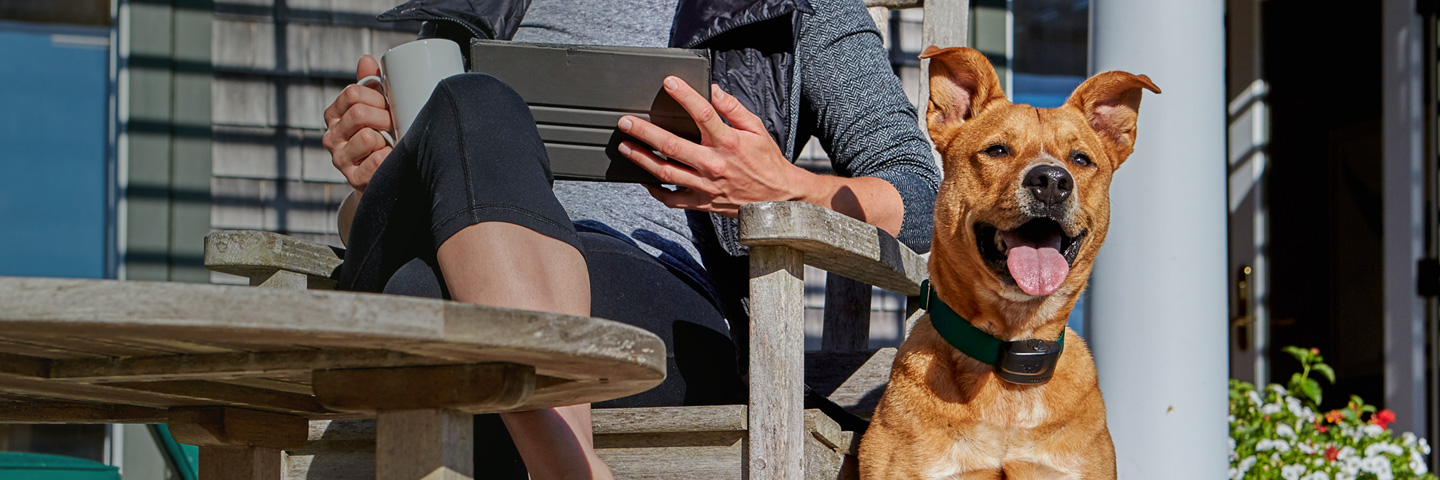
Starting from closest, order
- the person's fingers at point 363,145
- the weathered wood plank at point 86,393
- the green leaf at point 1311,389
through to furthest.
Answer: the weathered wood plank at point 86,393 → the person's fingers at point 363,145 → the green leaf at point 1311,389

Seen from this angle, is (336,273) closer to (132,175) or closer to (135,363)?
(135,363)

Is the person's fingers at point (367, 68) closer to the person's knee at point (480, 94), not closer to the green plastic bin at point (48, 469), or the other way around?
the person's knee at point (480, 94)

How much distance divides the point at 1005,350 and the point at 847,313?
0.88 metres

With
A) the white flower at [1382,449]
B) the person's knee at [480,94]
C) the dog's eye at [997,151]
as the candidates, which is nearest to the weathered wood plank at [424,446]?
the person's knee at [480,94]

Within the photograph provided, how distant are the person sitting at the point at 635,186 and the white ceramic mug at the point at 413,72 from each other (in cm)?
15

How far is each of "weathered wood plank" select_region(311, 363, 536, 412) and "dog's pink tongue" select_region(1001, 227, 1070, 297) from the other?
0.92 m

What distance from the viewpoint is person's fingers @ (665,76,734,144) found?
1596 mm

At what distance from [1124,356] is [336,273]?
1.53 metres

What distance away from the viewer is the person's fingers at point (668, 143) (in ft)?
5.27

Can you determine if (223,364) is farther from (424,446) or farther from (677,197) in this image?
(677,197)

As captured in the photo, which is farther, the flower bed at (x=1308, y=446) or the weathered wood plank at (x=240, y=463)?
the flower bed at (x=1308, y=446)

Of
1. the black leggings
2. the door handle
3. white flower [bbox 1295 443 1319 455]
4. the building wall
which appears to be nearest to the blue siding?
the building wall

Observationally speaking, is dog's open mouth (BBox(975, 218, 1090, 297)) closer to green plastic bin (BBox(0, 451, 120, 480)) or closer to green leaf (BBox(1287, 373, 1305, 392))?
green plastic bin (BBox(0, 451, 120, 480))

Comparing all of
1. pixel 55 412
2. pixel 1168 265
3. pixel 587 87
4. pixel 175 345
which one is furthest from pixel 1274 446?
pixel 175 345
